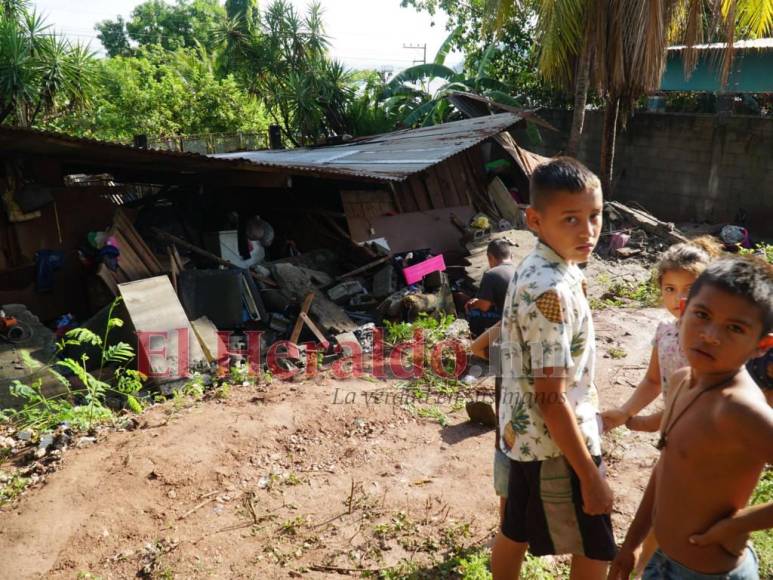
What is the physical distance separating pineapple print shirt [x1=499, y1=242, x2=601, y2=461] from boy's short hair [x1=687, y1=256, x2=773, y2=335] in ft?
1.30

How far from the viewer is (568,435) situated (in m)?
1.75

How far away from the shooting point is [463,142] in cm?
959

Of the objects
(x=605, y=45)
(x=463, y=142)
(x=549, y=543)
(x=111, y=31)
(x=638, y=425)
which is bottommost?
(x=549, y=543)

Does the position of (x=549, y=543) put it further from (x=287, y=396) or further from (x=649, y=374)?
(x=287, y=396)

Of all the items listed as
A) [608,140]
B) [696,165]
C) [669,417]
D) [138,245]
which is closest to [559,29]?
[608,140]

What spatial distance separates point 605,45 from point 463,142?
11.1ft

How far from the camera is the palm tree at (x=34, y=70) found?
13.0 meters

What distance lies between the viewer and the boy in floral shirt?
5.73 ft

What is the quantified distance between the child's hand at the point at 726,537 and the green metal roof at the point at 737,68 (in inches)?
487

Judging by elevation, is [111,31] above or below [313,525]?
above

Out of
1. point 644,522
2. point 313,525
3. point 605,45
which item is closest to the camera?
point 644,522

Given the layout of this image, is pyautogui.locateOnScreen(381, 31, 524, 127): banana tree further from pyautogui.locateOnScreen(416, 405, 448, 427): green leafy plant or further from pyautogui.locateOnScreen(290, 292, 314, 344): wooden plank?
pyautogui.locateOnScreen(416, 405, 448, 427): green leafy plant

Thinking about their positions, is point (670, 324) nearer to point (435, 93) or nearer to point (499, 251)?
point (499, 251)

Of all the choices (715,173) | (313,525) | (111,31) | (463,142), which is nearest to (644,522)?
(313,525)
